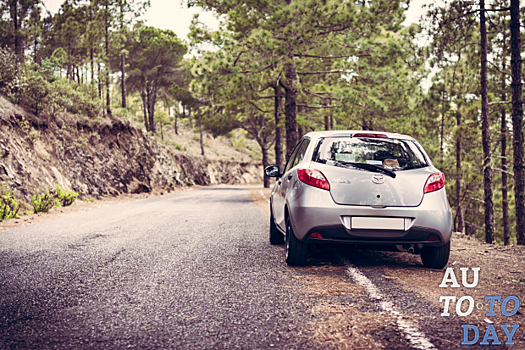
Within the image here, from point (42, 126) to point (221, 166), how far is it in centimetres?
3581

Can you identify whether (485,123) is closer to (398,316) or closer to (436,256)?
(436,256)

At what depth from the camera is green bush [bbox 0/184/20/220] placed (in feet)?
35.7

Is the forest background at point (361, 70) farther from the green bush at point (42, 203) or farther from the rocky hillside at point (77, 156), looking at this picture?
the green bush at point (42, 203)

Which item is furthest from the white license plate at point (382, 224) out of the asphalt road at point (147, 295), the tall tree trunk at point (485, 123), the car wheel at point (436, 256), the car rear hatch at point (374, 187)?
the tall tree trunk at point (485, 123)

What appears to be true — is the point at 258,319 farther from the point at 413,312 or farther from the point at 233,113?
the point at 233,113

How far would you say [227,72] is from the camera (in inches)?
624

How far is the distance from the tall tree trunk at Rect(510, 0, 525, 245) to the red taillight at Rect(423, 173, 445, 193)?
805 centimetres

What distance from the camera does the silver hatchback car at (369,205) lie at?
446 centimetres

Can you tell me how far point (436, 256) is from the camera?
483 cm

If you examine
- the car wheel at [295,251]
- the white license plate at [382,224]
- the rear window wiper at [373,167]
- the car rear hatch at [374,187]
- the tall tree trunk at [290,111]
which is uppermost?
the tall tree trunk at [290,111]

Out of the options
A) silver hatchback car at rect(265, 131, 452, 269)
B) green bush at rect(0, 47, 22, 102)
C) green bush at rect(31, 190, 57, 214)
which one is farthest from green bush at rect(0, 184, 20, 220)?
silver hatchback car at rect(265, 131, 452, 269)

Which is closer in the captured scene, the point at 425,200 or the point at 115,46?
the point at 425,200

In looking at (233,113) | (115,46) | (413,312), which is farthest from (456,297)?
(115,46)

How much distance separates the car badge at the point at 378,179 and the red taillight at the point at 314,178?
522 millimetres
